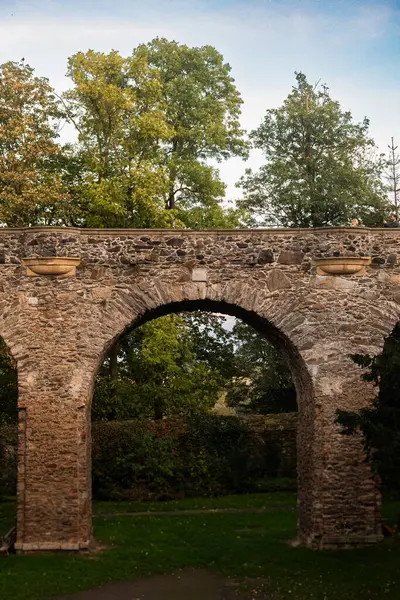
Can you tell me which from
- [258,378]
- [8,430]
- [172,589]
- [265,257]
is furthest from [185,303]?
[258,378]

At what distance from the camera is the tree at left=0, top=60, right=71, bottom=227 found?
2588 centimetres

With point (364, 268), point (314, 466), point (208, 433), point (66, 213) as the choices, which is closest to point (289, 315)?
point (364, 268)

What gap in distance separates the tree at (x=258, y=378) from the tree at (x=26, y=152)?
7836mm

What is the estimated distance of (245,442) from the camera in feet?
79.5

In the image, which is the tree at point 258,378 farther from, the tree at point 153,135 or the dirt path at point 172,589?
the dirt path at point 172,589

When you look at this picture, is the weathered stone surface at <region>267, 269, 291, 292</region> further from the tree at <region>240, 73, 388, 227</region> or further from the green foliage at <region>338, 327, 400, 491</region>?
the tree at <region>240, 73, 388, 227</region>

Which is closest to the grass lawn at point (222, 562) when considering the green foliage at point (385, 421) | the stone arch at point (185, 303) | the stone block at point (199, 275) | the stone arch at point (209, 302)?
the stone arch at point (185, 303)

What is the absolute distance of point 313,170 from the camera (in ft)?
107

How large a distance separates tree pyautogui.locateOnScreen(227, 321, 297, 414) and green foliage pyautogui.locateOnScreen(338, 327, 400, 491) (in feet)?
51.2

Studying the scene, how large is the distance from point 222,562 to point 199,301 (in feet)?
15.3

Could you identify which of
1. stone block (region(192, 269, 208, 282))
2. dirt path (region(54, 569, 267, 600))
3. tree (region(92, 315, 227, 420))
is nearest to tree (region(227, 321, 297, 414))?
tree (region(92, 315, 227, 420))

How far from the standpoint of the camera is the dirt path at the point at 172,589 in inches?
520

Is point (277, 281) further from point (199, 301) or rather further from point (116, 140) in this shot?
point (116, 140)

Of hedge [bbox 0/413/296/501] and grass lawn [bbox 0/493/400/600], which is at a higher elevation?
hedge [bbox 0/413/296/501]
